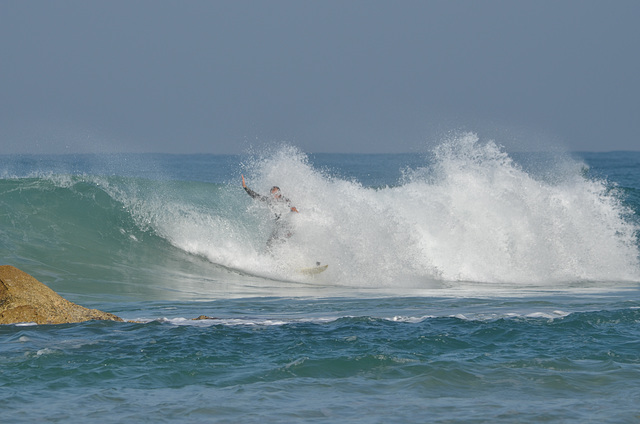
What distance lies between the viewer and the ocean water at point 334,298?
18.0 feet

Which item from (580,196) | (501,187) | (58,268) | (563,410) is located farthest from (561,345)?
(580,196)

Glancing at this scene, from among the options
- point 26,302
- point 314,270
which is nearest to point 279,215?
point 314,270

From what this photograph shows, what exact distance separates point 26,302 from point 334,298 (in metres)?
4.63

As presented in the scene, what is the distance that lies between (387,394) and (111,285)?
7.28 meters

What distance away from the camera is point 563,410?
518 cm

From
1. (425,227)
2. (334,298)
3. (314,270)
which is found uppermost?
(425,227)

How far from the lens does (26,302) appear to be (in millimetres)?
7434

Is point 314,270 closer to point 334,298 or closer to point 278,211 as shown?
point 278,211

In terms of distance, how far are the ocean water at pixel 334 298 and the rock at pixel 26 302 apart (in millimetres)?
208

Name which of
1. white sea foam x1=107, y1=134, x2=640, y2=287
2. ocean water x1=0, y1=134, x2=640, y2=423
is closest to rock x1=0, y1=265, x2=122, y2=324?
ocean water x1=0, y1=134, x2=640, y2=423

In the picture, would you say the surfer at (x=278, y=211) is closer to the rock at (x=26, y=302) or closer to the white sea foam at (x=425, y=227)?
the white sea foam at (x=425, y=227)

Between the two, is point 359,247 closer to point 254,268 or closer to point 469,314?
point 254,268

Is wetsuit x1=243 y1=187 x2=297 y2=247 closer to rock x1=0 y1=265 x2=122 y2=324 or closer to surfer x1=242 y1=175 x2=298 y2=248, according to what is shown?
surfer x1=242 y1=175 x2=298 y2=248

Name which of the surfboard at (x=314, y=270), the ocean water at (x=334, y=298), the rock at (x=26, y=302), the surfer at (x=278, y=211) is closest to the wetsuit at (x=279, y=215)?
the surfer at (x=278, y=211)
